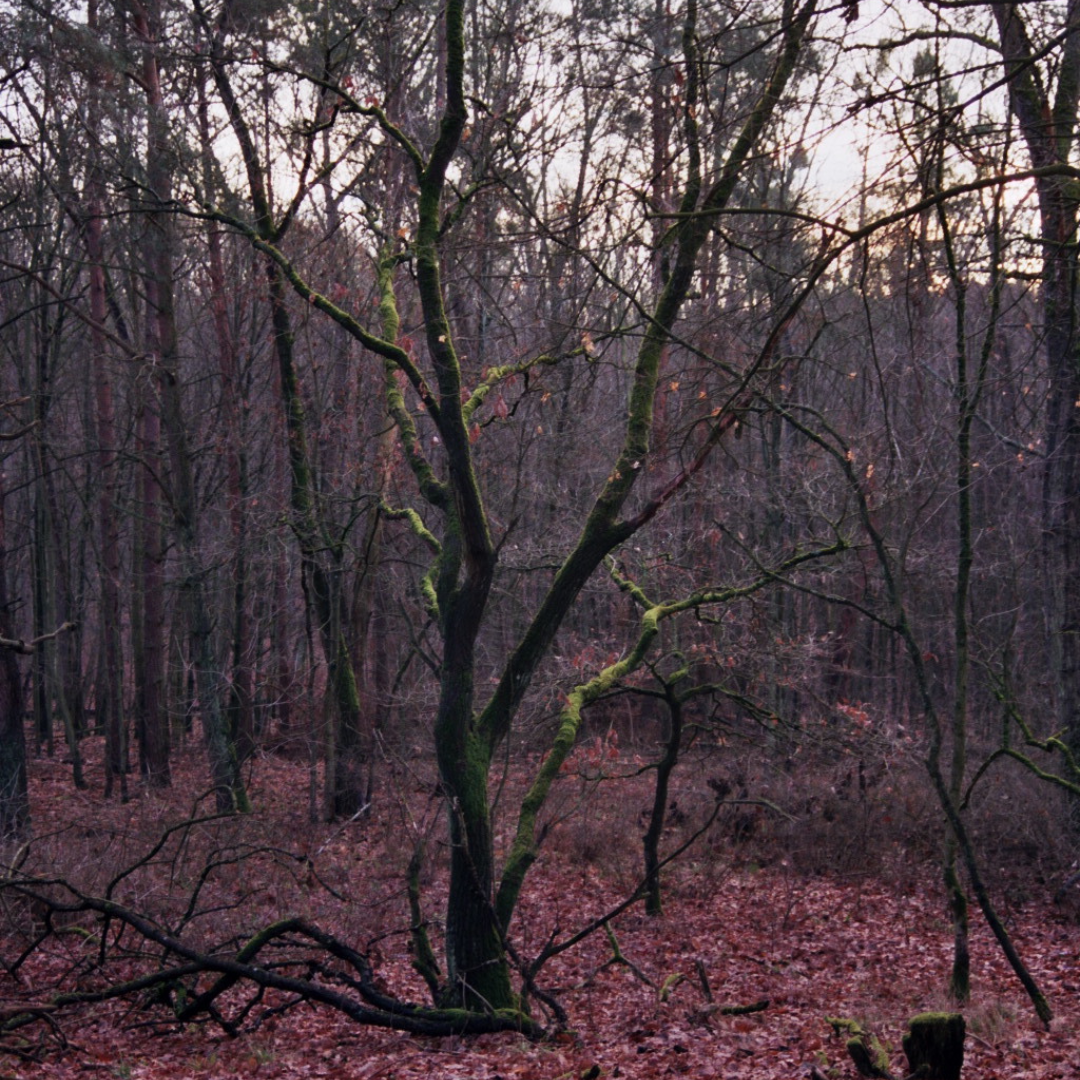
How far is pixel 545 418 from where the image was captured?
17.2 metres

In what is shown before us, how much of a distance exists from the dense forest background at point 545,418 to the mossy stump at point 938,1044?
207cm

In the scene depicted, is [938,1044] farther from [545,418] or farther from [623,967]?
[545,418]

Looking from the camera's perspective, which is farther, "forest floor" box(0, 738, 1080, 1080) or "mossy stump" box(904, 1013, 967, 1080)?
"forest floor" box(0, 738, 1080, 1080)

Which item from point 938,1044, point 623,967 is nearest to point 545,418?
point 623,967

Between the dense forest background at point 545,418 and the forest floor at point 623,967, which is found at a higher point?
the dense forest background at point 545,418

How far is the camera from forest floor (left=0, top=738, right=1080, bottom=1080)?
621 centimetres

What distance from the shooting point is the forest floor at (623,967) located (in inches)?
244

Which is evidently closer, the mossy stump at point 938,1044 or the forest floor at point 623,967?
the mossy stump at point 938,1044

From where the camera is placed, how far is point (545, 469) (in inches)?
672

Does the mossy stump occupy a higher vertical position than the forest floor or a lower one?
higher

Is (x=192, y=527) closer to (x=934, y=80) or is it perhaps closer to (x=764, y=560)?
(x=764, y=560)

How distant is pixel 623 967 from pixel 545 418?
9.79 m

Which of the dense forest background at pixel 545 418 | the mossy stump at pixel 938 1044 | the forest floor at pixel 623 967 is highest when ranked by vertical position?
the dense forest background at pixel 545 418

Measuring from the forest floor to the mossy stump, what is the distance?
1.91 ft
